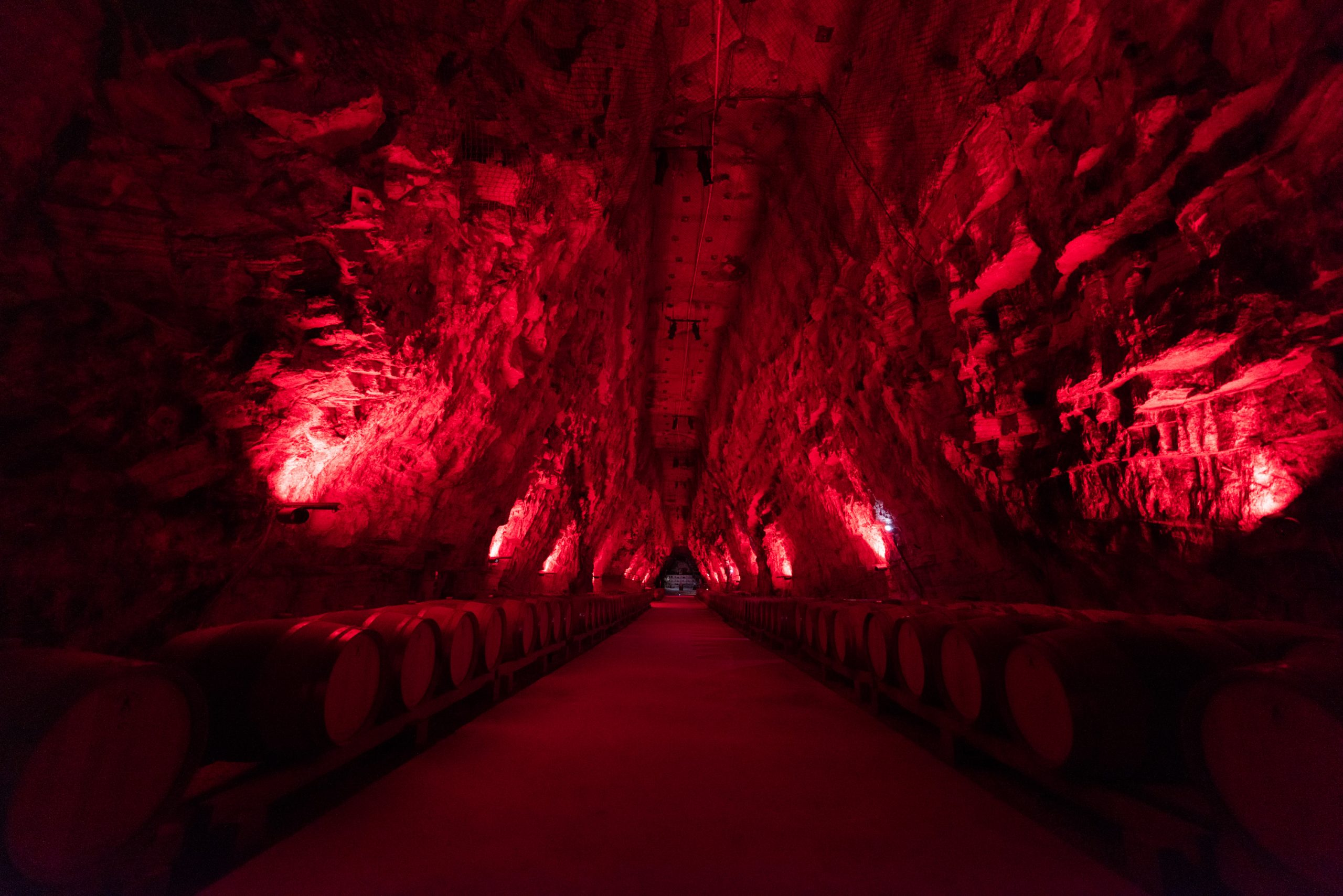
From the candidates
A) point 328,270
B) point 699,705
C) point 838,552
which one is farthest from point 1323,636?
point 838,552

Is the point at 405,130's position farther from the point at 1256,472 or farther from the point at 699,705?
the point at 1256,472

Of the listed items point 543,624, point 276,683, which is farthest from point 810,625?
point 276,683

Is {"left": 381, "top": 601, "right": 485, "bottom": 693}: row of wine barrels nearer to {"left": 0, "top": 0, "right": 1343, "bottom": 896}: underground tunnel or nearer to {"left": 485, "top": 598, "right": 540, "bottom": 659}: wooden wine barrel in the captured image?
{"left": 0, "top": 0, "right": 1343, "bottom": 896}: underground tunnel

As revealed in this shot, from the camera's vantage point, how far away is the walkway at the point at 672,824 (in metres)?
1.93

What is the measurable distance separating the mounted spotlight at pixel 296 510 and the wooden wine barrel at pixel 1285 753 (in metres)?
5.82

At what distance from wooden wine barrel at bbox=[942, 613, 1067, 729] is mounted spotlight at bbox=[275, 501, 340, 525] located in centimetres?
517

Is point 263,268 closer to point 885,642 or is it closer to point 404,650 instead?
point 404,650

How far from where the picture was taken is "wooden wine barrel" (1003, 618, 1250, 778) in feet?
6.82

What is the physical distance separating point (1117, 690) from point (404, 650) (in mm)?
3782

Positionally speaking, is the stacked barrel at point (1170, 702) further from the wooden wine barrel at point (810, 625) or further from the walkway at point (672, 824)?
the wooden wine barrel at point (810, 625)

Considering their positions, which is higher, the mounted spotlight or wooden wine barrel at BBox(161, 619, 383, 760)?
the mounted spotlight

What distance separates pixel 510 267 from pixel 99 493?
4.10 m

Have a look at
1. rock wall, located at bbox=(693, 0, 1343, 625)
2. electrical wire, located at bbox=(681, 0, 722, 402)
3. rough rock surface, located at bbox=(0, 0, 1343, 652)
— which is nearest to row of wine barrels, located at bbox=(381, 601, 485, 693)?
rough rock surface, located at bbox=(0, 0, 1343, 652)

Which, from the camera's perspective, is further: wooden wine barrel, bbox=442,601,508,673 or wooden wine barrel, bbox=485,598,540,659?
wooden wine barrel, bbox=485,598,540,659
